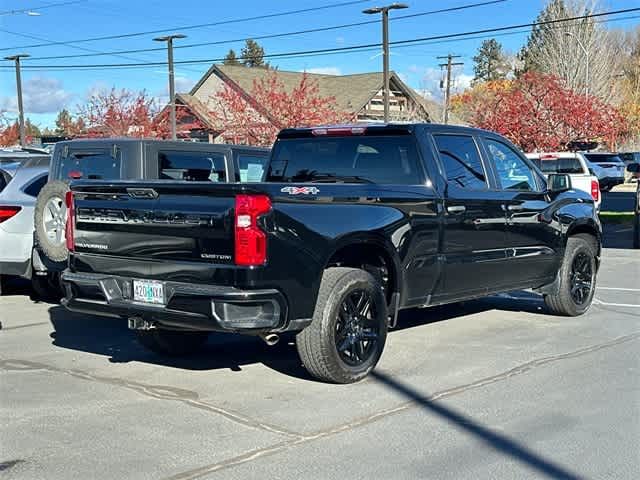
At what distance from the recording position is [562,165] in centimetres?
2173

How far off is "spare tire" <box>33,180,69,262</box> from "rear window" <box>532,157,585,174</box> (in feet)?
49.1

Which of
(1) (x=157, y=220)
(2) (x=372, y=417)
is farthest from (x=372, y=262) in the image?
(1) (x=157, y=220)

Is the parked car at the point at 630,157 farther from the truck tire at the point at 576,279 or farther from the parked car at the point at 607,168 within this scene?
the truck tire at the point at 576,279

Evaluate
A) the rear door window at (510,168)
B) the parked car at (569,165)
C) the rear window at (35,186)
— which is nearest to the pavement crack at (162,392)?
the rear window at (35,186)

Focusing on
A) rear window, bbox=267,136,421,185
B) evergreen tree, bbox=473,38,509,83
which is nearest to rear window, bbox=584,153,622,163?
rear window, bbox=267,136,421,185

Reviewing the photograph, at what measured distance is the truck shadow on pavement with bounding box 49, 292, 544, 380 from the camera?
7.30 m

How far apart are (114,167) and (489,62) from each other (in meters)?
99.3

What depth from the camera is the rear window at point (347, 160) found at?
24.5 feet

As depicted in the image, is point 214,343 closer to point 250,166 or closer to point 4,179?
point 250,166

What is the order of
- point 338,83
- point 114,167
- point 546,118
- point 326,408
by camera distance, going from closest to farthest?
point 326,408 < point 114,167 < point 546,118 < point 338,83

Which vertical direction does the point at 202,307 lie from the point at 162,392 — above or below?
above

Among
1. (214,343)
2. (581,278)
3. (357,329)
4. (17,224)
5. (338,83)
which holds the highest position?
(338,83)

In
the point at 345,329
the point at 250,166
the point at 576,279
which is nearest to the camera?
the point at 345,329

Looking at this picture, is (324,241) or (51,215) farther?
(51,215)
